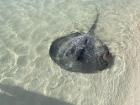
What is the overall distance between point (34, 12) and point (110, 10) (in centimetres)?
207

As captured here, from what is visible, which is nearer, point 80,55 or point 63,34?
point 80,55

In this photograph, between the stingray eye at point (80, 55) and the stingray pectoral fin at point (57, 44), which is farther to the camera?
the stingray pectoral fin at point (57, 44)

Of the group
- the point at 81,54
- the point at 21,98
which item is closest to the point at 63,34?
the point at 81,54

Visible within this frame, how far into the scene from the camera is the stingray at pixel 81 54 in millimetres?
6926

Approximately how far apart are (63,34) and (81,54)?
49.9 inches

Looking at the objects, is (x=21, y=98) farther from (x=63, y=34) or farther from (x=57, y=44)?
(x=63, y=34)

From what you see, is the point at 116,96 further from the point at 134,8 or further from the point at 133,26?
the point at 134,8

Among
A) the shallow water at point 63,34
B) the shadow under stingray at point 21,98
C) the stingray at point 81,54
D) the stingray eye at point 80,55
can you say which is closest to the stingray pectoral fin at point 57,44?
the stingray at point 81,54

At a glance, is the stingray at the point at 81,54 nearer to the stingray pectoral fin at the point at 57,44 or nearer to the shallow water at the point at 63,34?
the stingray pectoral fin at the point at 57,44

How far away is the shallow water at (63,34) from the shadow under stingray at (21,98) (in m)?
0.05

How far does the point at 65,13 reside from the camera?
891 centimetres

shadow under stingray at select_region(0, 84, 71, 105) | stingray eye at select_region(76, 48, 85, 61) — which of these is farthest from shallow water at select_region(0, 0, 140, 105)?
stingray eye at select_region(76, 48, 85, 61)

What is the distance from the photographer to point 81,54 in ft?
22.9

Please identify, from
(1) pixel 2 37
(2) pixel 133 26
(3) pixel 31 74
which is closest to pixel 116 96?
(3) pixel 31 74
